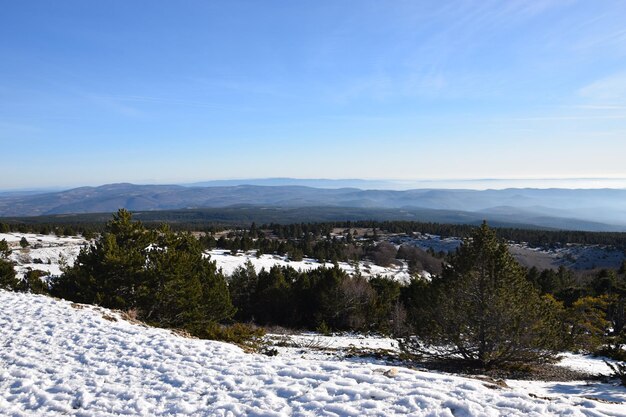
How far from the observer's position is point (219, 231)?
11575 cm

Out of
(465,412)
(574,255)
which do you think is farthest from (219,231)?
(465,412)

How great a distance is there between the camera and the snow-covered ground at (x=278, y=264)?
5338 centimetres

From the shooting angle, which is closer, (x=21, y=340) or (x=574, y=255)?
(x=21, y=340)

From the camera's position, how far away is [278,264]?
5512 centimetres

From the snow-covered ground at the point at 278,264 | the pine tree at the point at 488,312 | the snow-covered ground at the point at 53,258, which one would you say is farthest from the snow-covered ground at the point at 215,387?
the snow-covered ground at the point at 278,264

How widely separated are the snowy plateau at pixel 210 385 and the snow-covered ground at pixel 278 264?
122ft

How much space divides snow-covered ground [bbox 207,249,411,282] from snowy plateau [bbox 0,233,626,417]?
122 feet

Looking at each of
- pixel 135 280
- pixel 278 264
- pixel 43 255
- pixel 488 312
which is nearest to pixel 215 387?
pixel 488 312

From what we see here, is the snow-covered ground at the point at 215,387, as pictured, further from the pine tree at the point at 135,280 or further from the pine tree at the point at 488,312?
the pine tree at the point at 135,280

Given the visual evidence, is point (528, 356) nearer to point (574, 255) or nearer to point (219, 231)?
point (574, 255)

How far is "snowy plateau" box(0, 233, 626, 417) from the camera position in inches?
270

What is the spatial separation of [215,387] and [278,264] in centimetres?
4721

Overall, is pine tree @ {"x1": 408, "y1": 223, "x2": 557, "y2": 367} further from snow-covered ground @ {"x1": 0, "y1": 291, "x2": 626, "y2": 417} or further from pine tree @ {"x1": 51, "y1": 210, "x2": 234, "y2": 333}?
pine tree @ {"x1": 51, "y1": 210, "x2": 234, "y2": 333}

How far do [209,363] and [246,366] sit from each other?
1.02 meters
